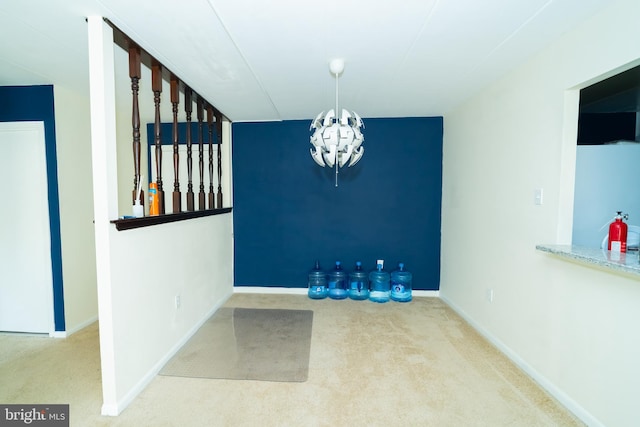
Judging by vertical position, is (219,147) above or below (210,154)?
above

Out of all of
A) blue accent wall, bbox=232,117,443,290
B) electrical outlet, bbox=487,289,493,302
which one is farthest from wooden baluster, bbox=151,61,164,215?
electrical outlet, bbox=487,289,493,302

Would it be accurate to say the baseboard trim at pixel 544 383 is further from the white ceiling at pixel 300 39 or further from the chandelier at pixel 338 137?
the white ceiling at pixel 300 39

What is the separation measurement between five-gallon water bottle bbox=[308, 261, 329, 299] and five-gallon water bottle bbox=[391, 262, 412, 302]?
2.90 feet

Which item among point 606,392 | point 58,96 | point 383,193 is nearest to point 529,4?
point 606,392

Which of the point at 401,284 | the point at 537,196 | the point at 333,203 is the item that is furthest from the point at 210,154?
the point at 537,196

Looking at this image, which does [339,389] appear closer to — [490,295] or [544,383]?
[544,383]

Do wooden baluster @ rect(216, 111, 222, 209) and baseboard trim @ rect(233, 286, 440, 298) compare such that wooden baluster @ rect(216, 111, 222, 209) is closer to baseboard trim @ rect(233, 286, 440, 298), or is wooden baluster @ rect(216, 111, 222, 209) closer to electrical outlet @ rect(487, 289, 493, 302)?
Answer: baseboard trim @ rect(233, 286, 440, 298)

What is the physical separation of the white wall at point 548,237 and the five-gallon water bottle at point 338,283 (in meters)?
1.45

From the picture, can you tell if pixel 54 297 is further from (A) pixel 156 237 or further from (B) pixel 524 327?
(B) pixel 524 327

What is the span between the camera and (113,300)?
1682 millimetres

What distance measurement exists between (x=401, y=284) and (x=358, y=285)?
55cm

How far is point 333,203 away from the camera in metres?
3.82

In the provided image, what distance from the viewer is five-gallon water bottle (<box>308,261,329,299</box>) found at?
3707 millimetres

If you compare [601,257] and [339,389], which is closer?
[601,257]
